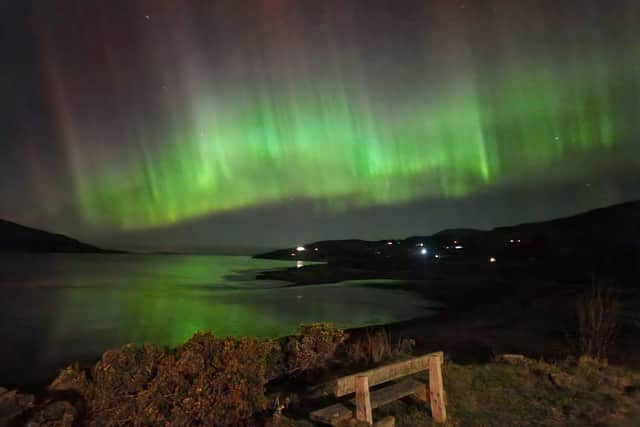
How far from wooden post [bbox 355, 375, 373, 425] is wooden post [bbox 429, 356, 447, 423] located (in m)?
1.50

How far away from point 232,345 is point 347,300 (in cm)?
3699

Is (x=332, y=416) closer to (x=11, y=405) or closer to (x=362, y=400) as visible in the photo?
(x=362, y=400)

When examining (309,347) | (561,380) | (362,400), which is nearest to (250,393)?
(362,400)

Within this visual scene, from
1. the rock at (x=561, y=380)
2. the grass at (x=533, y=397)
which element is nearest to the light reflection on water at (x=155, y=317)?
the grass at (x=533, y=397)

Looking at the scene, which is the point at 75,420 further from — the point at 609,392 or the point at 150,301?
the point at 150,301

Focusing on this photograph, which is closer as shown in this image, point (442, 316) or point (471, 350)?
point (471, 350)

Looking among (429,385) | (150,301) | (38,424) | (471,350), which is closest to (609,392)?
(429,385)

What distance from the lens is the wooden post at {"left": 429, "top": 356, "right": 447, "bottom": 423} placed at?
23.5 ft

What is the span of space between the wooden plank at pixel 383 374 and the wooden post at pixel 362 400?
9 cm

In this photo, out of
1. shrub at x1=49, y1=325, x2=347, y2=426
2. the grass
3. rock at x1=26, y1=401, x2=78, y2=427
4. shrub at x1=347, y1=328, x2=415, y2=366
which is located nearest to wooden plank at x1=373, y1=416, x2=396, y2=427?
the grass

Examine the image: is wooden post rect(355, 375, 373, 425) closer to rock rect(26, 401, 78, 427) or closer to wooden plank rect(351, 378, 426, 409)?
wooden plank rect(351, 378, 426, 409)

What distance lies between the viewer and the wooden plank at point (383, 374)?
604 centimetres

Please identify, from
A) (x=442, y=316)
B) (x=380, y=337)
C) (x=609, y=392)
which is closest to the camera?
(x=609, y=392)

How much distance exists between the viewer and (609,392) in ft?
28.3
